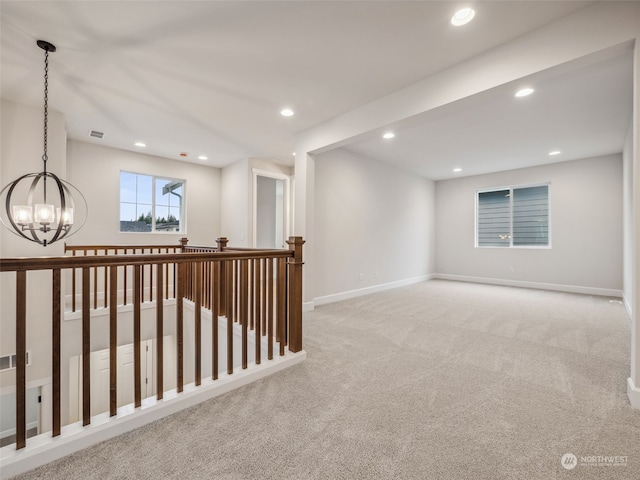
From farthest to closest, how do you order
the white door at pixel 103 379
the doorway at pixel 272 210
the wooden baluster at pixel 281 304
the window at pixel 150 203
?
the doorway at pixel 272 210 → the window at pixel 150 203 → the white door at pixel 103 379 → the wooden baluster at pixel 281 304

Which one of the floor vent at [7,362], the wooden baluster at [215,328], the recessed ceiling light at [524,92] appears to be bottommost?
the floor vent at [7,362]

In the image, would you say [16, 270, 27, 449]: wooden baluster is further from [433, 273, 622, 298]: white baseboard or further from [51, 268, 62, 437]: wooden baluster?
[433, 273, 622, 298]: white baseboard

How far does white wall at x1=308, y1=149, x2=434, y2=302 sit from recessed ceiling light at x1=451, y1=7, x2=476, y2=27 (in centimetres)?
265

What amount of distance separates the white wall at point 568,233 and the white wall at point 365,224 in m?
1.06

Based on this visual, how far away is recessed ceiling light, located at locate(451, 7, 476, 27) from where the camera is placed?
1971 mm

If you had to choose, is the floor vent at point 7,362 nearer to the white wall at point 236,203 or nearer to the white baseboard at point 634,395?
the white wall at point 236,203

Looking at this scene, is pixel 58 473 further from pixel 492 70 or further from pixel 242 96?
pixel 492 70

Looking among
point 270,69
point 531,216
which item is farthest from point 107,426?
point 531,216

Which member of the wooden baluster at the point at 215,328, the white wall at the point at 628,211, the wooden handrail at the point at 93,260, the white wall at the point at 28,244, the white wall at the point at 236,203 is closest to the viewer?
the wooden handrail at the point at 93,260

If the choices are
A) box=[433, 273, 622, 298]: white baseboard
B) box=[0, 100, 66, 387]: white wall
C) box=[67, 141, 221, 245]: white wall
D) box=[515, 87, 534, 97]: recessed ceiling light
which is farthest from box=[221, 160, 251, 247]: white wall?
box=[433, 273, 622, 298]: white baseboard

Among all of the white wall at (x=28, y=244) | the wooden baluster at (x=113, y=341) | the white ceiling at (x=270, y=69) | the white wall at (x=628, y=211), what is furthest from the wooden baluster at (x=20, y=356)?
the white wall at (x=628, y=211)

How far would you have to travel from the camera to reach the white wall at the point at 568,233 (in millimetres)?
5078

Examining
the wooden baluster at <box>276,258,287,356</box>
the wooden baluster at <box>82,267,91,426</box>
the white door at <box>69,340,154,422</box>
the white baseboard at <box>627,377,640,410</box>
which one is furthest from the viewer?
the white door at <box>69,340,154,422</box>

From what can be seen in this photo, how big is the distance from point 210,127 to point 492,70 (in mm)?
3481
